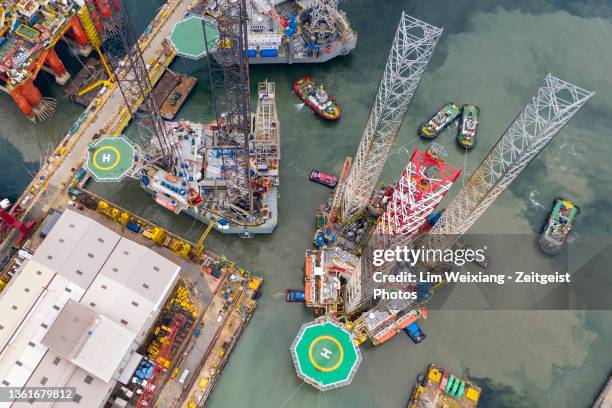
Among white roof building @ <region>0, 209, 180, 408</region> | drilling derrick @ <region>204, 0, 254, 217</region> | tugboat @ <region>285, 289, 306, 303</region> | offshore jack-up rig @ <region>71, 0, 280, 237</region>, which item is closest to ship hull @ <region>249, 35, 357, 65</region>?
drilling derrick @ <region>204, 0, 254, 217</region>

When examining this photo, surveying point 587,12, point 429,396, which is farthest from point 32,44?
point 587,12

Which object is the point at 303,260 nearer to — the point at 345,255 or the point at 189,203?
the point at 345,255

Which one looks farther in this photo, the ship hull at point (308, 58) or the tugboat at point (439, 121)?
the ship hull at point (308, 58)

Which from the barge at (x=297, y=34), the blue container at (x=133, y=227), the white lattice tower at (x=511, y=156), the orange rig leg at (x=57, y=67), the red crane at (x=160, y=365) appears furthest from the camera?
the barge at (x=297, y=34)

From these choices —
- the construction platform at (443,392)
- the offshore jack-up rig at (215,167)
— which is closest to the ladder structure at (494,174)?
the construction platform at (443,392)

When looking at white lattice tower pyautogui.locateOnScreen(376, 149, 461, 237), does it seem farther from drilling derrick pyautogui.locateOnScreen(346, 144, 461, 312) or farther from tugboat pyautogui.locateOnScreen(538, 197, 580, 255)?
tugboat pyautogui.locateOnScreen(538, 197, 580, 255)

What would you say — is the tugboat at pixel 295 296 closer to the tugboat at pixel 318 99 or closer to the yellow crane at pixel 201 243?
the yellow crane at pixel 201 243

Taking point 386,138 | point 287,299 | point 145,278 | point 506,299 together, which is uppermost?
point 386,138
